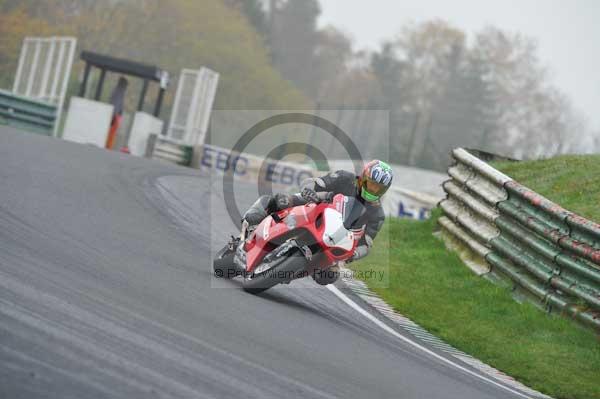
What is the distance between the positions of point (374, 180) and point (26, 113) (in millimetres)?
20007

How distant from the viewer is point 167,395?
14.1 feet

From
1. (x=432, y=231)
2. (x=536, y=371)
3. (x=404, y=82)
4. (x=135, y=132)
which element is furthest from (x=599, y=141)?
(x=404, y=82)

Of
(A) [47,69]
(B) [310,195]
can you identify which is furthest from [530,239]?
(A) [47,69]

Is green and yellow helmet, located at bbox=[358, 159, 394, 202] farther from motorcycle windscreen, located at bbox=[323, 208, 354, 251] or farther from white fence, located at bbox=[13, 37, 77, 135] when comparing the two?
white fence, located at bbox=[13, 37, 77, 135]

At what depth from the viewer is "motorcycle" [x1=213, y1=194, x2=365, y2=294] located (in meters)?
8.40

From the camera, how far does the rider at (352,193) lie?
8.59 m

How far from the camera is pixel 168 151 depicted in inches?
1152

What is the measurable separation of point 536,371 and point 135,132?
876 inches

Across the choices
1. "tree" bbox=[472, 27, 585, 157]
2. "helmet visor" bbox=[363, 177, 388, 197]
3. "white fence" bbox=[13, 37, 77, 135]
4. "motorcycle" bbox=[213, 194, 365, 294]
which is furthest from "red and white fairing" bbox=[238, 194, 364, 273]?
"tree" bbox=[472, 27, 585, 157]

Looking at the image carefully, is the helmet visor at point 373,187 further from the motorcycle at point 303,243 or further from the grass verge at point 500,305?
the grass verge at point 500,305

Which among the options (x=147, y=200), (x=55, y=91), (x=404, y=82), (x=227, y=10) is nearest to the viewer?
(x=147, y=200)

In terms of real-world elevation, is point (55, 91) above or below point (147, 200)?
above

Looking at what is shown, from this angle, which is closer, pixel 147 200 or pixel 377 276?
pixel 377 276

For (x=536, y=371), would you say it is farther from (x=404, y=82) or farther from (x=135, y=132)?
(x=404, y=82)
